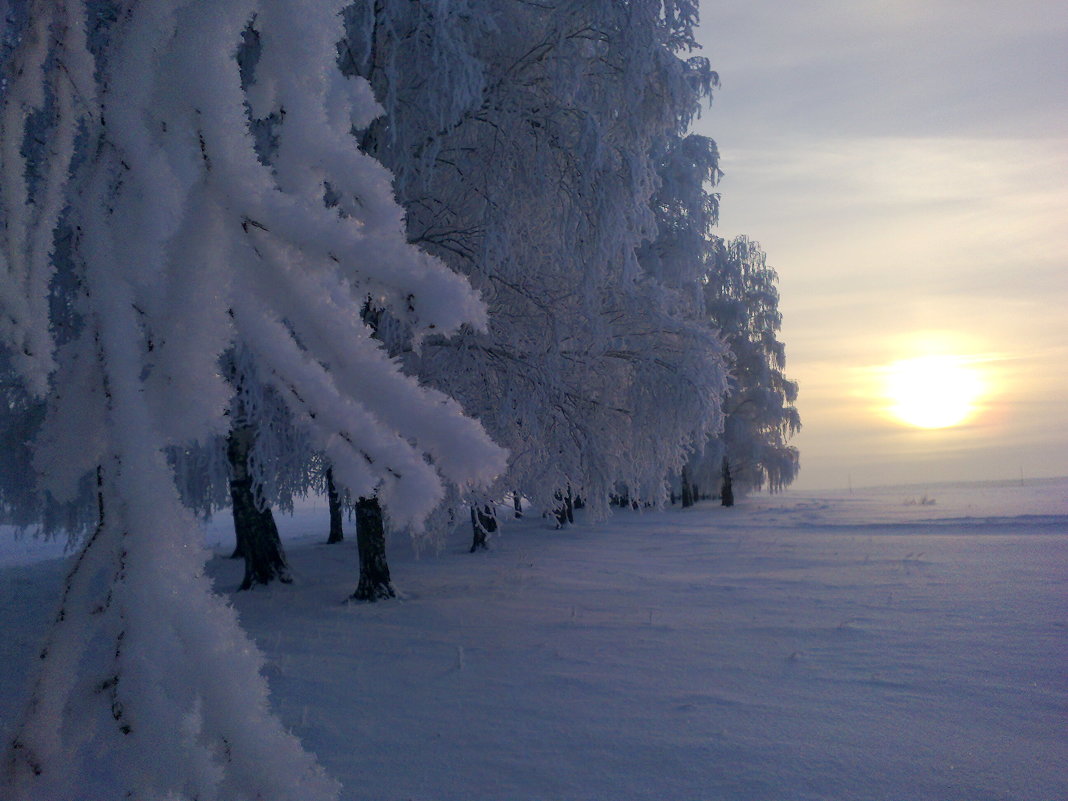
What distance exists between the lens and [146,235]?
26.8 inches

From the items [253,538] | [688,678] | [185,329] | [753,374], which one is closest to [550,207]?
[688,678]

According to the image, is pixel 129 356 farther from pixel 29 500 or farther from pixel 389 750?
pixel 29 500

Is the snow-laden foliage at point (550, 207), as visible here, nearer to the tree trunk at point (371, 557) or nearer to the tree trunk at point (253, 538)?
Result: the tree trunk at point (371, 557)

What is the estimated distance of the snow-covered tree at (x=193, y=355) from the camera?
1.98ft

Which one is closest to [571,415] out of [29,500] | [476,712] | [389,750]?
[476,712]

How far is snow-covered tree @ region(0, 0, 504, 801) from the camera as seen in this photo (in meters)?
0.60

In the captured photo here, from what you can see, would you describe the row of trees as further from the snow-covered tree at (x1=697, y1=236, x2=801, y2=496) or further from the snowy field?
the snow-covered tree at (x1=697, y1=236, x2=801, y2=496)

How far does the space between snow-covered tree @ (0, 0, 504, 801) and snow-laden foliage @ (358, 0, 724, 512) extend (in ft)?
22.0

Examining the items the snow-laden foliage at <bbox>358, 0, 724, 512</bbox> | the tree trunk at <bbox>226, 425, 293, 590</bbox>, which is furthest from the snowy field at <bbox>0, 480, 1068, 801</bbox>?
the snow-laden foliage at <bbox>358, 0, 724, 512</bbox>

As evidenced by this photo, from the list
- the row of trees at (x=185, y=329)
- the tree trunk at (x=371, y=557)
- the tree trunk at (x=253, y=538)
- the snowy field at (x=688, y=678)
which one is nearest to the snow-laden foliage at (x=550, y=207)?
the tree trunk at (x=371, y=557)

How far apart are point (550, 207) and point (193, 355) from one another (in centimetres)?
772

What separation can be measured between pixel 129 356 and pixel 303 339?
15 centimetres

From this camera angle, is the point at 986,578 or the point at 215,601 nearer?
the point at 215,601

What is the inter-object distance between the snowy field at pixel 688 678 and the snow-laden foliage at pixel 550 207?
81.9 inches
